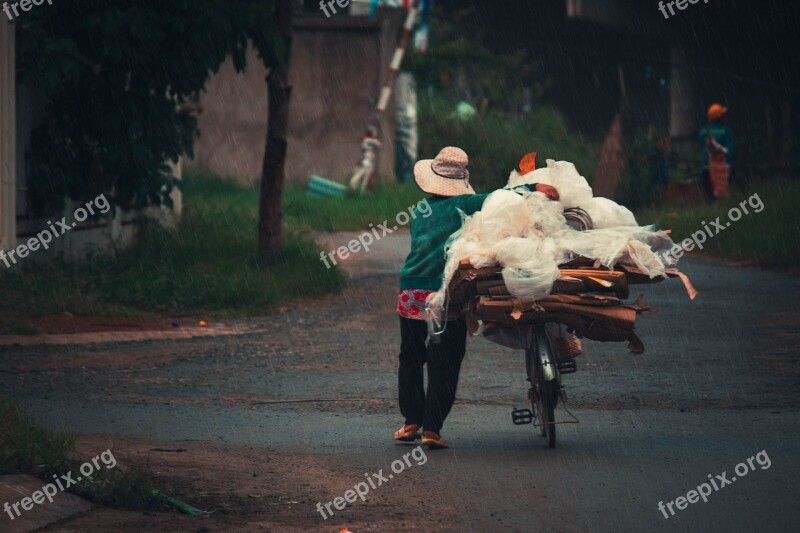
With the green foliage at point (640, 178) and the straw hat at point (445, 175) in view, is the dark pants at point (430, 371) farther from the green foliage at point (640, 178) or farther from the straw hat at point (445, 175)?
the green foliage at point (640, 178)

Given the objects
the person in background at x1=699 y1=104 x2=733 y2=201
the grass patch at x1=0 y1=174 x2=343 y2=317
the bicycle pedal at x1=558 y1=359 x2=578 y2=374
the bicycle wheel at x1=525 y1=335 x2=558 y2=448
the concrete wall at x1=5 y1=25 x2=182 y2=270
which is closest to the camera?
the bicycle wheel at x1=525 y1=335 x2=558 y2=448

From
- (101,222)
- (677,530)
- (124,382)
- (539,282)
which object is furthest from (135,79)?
(677,530)

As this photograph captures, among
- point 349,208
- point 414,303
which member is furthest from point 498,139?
point 414,303

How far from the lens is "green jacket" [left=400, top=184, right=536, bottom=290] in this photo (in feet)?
25.9

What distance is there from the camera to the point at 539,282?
7.31 m

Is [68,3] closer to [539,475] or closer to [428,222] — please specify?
[428,222]

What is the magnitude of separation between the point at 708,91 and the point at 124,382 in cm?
2117

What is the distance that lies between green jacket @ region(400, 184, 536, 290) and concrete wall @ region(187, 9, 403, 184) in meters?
18.8

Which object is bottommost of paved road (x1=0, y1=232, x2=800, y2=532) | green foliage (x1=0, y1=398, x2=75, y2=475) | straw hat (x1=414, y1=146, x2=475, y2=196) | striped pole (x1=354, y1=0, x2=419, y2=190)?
paved road (x1=0, y1=232, x2=800, y2=532)

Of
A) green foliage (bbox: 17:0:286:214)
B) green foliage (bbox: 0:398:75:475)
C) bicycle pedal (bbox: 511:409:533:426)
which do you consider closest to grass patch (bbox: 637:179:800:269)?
green foliage (bbox: 17:0:286:214)

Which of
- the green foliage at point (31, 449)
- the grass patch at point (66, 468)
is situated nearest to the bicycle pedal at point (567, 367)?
the grass patch at point (66, 468)

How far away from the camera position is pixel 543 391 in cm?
769

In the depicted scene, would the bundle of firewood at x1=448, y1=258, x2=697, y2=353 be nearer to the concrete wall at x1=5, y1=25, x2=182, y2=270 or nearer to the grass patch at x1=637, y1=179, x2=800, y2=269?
the concrete wall at x1=5, y1=25, x2=182, y2=270

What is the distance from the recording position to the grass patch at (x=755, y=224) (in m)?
17.7
